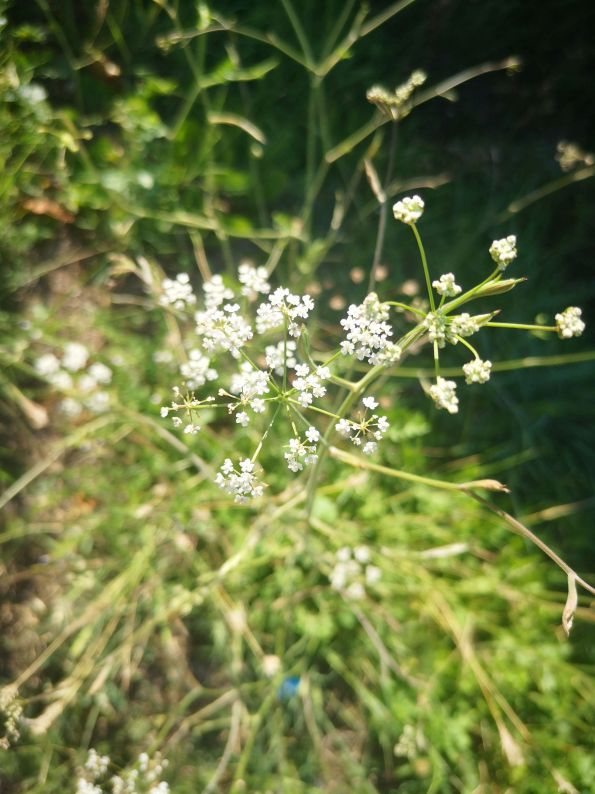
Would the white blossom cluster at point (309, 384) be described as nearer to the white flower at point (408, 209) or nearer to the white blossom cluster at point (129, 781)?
the white flower at point (408, 209)

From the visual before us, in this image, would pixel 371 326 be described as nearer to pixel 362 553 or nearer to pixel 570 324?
pixel 570 324

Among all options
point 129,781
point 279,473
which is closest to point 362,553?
point 279,473

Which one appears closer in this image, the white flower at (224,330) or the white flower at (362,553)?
the white flower at (224,330)

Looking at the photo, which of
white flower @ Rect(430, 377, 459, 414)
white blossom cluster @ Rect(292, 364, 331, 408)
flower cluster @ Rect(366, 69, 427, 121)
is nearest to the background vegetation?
flower cluster @ Rect(366, 69, 427, 121)

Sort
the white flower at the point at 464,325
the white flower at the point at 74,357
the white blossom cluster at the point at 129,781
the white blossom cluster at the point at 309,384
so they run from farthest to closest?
the white flower at the point at 74,357 → the white blossom cluster at the point at 129,781 → the white blossom cluster at the point at 309,384 → the white flower at the point at 464,325

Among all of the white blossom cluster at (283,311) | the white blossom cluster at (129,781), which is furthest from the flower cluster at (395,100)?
the white blossom cluster at (129,781)

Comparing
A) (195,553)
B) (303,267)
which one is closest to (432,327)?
(303,267)

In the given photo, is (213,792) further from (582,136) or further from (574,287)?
(582,136)
